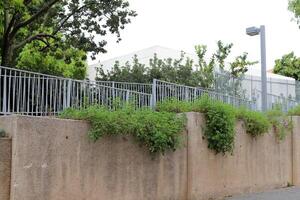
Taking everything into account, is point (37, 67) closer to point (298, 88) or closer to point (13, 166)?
point (298, 88)

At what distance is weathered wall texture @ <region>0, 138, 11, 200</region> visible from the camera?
7.57m

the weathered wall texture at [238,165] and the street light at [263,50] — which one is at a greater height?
the street light at [263,50]

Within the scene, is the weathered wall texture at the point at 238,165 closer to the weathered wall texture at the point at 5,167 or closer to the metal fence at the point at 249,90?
the metal fence at the point at 249,90

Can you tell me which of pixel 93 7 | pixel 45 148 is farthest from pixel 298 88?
pixel 45 148

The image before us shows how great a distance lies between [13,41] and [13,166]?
14537mm

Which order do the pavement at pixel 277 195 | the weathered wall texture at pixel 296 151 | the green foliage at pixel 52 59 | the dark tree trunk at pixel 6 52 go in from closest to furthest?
the pavement at pixel 277 195, the weathered wall texture at pixel 296 151, the dark tree trunk at pixel 6 52, the green foliage at pixel 52 59

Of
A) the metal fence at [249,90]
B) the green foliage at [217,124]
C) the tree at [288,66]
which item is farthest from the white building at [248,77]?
the tree at [288,66]

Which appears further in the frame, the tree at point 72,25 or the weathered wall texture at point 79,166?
the tree at point 72,25

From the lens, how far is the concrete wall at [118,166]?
7.84 metres

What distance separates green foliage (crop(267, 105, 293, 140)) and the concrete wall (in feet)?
3.39

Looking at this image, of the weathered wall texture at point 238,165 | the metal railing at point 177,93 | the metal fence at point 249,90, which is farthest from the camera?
the metal fence at point 249,90

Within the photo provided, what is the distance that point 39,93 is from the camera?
38.5 ft

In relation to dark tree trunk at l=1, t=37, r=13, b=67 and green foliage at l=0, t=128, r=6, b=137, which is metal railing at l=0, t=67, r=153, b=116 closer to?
green foliage at l=0, t=128, r=6, b=137

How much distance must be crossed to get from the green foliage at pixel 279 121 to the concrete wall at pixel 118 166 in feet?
3.39
